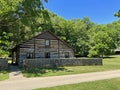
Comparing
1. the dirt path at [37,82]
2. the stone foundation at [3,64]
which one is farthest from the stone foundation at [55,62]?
the dirt path at [37,82]

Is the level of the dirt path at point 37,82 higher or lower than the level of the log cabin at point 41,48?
lower

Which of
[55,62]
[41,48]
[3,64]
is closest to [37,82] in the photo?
[3,64]

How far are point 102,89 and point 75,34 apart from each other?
2169 inches

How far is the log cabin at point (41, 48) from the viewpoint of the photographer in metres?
36.0

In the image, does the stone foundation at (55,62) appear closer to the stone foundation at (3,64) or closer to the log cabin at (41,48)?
the stone foundation at (3,64)

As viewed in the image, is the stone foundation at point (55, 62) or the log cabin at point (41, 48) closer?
the stone foundation at point (55, 62)

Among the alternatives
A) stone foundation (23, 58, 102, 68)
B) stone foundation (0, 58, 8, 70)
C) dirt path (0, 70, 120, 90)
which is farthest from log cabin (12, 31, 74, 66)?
dirt path (0, 70, 120, 90)

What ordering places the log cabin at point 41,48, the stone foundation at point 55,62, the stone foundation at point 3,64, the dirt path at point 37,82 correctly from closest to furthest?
the dirt path at point 37,82 < the stone foundation at point 3,64 < the stone foundation at point 55,62 < the log cabin at point 41,48

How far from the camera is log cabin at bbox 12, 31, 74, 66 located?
35959 millimetres

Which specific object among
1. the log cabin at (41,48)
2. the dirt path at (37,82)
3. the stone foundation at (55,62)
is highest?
the log cabin at (41,48)

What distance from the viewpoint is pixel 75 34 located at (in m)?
68.4

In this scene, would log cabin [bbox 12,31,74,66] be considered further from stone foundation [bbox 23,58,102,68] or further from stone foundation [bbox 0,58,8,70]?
stone foundation [bbox 0,58,8,70]

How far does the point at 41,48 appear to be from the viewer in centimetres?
3775

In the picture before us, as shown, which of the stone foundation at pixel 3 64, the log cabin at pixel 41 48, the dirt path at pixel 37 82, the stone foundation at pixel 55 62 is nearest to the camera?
the dirt path at pixel 37 82
